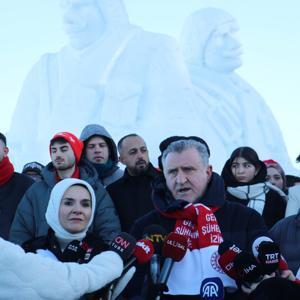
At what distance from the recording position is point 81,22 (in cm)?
1375

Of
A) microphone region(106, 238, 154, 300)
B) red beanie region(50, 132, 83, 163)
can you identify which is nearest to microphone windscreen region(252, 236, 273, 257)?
microphone region(106, 238, 154, 300)

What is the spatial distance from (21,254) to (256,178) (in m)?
2.91

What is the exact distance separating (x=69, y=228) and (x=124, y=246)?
0.67m

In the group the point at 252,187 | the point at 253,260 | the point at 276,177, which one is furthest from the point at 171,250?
the point at 276,177

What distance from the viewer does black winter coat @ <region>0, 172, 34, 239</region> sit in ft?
15.7

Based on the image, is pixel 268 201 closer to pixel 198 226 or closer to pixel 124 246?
pixel 198 226

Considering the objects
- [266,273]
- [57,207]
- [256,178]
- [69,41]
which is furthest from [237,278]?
[69,41]

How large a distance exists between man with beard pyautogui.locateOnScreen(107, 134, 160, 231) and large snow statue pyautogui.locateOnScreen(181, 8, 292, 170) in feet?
30.5

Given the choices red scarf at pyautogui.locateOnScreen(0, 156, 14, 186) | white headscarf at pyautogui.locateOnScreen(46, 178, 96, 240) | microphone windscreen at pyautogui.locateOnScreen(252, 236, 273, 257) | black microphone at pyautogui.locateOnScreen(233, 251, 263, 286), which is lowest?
black microphone at pyautogui.locateOnScreen(233, 251, 263, 286)

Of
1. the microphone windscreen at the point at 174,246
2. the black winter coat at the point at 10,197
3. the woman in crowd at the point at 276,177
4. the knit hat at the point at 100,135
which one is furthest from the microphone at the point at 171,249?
the woman in crowd at the point at 276,177

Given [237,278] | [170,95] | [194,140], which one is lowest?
[237,278]

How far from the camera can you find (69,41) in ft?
45.5

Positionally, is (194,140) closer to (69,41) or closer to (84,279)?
(84,279)

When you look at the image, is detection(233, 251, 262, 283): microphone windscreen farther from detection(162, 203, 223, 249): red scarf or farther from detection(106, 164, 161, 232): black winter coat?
detection(106, 164, 161, 232): black winter coat
